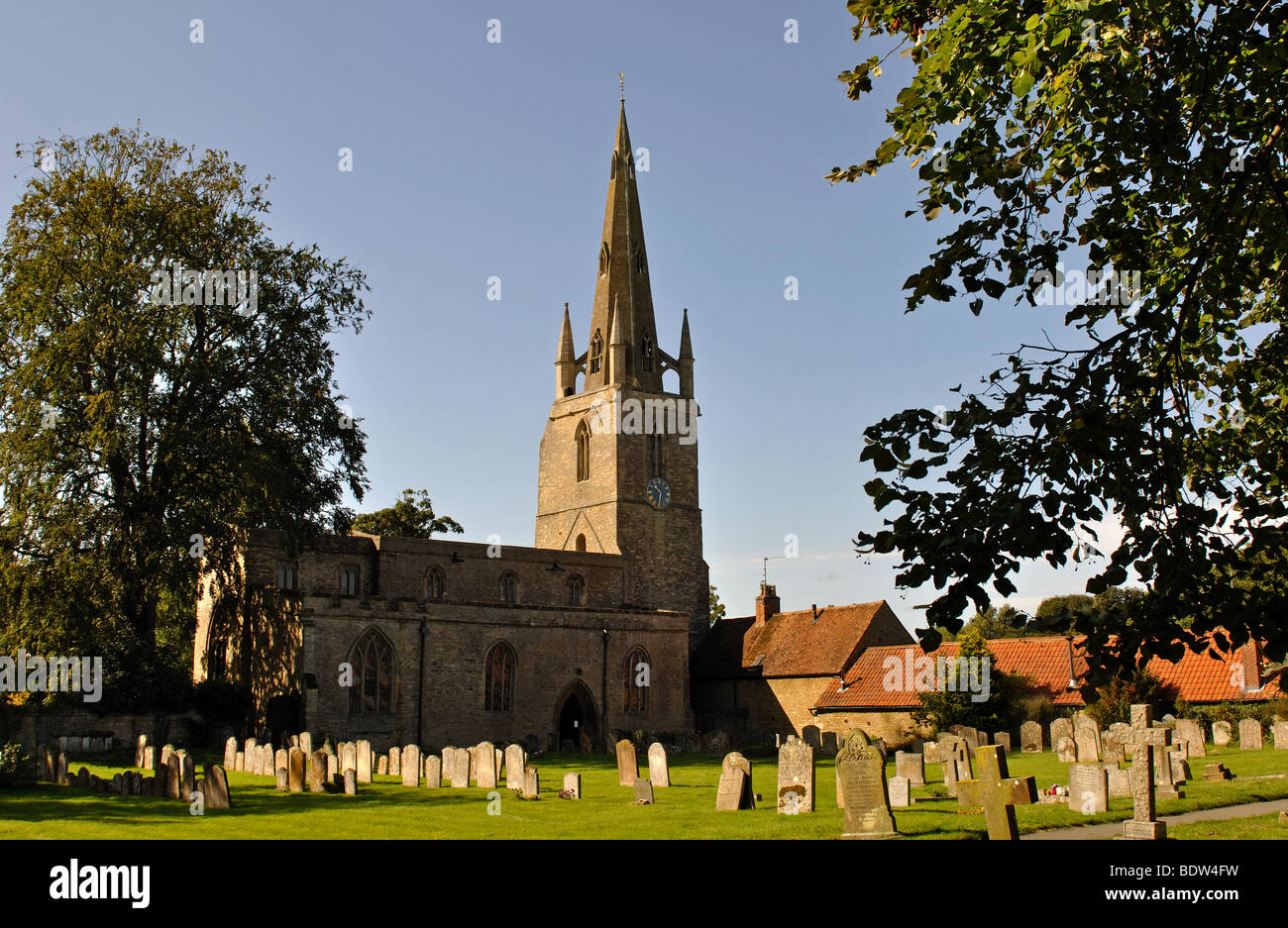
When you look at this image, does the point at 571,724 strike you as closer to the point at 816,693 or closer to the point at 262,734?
the point at 816,693

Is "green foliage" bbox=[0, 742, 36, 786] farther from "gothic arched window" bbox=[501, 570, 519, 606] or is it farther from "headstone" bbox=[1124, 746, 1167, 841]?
"gothic arched window" bbox=[501, 570, 519, 606]

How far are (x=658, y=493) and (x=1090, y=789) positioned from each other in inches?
1396

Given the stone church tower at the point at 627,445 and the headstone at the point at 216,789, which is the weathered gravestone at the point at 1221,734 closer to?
the headstone at the point at 216,789

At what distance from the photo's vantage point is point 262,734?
33.0 m

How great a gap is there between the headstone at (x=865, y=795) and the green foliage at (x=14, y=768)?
642 inches

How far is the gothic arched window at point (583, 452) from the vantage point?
169 ft

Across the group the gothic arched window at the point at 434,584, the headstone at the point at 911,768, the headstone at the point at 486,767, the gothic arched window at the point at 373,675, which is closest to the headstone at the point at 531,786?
the headstone at the point at 486,767

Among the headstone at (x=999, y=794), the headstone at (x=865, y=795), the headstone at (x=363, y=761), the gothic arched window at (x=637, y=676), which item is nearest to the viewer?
the headstone at (x=999, y=794)

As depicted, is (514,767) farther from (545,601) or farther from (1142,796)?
(545,601)

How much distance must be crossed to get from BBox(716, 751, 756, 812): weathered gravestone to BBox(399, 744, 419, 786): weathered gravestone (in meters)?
7.50

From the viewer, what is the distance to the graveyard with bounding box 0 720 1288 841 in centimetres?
1402

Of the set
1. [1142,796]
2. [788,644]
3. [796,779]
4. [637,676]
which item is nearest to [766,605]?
[788,644]
